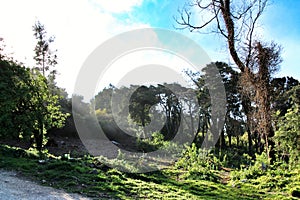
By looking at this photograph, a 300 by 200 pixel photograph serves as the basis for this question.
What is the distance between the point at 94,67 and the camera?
9.91m

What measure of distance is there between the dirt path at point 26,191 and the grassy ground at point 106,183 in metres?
0.30

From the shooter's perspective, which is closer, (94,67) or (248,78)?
(94,67)

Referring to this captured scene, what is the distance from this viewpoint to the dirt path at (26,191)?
512 cm

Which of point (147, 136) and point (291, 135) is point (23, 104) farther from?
point (147, 136)

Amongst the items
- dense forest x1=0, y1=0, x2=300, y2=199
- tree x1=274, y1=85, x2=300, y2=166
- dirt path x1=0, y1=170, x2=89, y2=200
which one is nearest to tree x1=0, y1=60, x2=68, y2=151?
dense forest x1=0, y1=0, x2=300, y2=199

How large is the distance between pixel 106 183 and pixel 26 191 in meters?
1.81

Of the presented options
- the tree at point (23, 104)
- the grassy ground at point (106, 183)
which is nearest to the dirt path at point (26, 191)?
the grassy ground at point (106, 183)

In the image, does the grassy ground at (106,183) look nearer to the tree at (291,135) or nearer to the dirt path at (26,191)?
the dirt path at (26,191)

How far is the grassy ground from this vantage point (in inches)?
243

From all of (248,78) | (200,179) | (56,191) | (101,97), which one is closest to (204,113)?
(101,97)

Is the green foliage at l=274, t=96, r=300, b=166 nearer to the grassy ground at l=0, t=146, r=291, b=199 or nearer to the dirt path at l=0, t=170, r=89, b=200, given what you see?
the grassy ground at l=0, t=146, r=291, b=199

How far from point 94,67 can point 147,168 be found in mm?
3835

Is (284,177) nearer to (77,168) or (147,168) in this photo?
(147,168)

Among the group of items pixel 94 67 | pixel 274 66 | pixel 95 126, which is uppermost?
pixel 274 66
